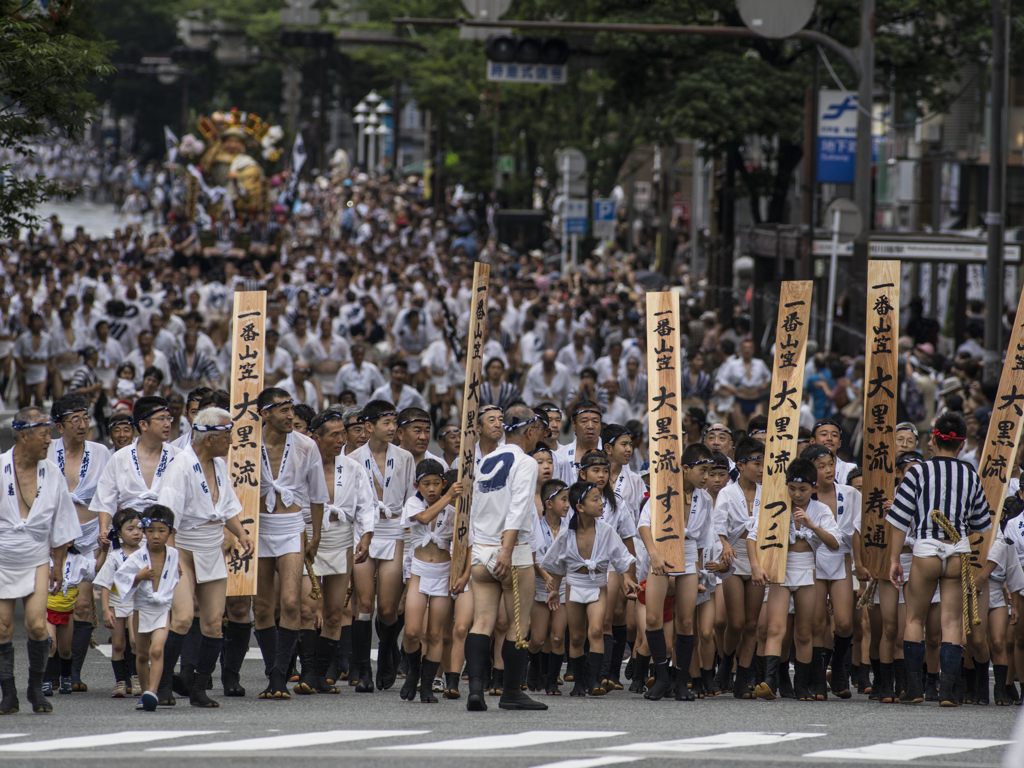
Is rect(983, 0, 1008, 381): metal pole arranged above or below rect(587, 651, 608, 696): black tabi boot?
above

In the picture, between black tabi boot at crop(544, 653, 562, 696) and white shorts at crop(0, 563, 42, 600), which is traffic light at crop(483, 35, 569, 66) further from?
white shorts at crop(0, 563, 42, 600)

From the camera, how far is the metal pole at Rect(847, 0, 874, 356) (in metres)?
18.3

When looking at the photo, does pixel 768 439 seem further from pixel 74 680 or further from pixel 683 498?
pixel 74 680

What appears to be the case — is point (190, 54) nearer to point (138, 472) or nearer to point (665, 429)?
point (138, 472)

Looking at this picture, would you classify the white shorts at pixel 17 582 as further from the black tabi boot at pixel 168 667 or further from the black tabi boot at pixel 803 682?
the black tabi boot at pixel 803 682

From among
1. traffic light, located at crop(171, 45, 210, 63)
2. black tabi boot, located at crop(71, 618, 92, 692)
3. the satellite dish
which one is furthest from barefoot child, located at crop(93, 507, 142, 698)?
traffic light, located at crop(171, 45, 210, 63)

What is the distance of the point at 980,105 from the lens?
37625 millimetres

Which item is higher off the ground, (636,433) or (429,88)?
(429,88)

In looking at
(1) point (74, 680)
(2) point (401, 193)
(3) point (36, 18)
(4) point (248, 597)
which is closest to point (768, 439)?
(4) point (248, 597)

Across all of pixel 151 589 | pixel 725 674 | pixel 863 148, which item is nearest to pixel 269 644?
pixel 151 589

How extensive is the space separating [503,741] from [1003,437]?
4.09 meters

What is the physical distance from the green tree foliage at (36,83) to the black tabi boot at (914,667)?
7.16 m

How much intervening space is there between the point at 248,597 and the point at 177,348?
32.4ft

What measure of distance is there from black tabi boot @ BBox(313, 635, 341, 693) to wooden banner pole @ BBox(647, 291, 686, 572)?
2.06 metres
